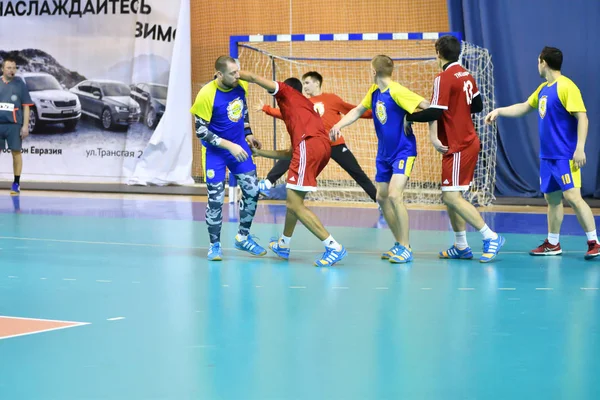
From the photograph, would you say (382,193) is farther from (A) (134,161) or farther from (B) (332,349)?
(A) (134,161)

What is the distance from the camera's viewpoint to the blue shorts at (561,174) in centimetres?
778

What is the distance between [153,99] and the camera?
55.5ft

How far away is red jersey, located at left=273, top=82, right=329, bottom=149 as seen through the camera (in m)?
7.46

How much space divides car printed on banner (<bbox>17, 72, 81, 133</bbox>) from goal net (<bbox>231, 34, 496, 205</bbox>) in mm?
3763

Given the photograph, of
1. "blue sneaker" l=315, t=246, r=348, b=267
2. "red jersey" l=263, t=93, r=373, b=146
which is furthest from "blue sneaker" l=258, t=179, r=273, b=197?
"red jersey" l=263, t=93, r=373, b=146

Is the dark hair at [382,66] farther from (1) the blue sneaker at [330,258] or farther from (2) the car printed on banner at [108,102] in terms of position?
(2) the car printed on banner at [108,102]

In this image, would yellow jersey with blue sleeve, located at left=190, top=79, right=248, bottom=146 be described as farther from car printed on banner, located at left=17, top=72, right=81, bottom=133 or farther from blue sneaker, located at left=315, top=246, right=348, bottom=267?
car printed on banner, located at left=17, top=72, right=81, bottom=133

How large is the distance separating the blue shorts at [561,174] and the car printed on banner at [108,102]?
35.2ft

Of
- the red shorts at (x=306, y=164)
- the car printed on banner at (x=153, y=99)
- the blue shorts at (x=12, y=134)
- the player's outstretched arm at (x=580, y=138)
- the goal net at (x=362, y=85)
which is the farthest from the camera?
the car printed on banner at (x=153, y=99)

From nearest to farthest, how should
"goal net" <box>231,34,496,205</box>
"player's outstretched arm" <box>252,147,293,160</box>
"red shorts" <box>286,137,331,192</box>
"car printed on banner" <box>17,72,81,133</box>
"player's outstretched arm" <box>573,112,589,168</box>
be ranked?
"red shorts" <box>286,137,331,192</box> → "player's outstretched arm" <box>573,112,589,168</box> → "player's outstretched arm" <box>252,147,293,160</box> → "goal net" <box>231,34,496,205</box> → "car printed on banner" <box>17,72,81,133</box>

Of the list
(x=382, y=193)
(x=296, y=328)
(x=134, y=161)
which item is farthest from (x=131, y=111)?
(x=296, y=328)

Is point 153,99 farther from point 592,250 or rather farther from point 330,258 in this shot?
point 592,250

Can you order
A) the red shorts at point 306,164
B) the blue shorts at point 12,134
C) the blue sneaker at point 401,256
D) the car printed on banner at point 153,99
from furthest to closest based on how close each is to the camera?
1. the car printed on banner at point 153,99
2. the blue shorts at point 12,134
3. the blue sneaker at point 401,256
4. the red shorts at point 306,164

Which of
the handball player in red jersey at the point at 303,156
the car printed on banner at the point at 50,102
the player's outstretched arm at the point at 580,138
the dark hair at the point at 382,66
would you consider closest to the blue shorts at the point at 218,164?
the handball player in red jersey at the point at 303,156
